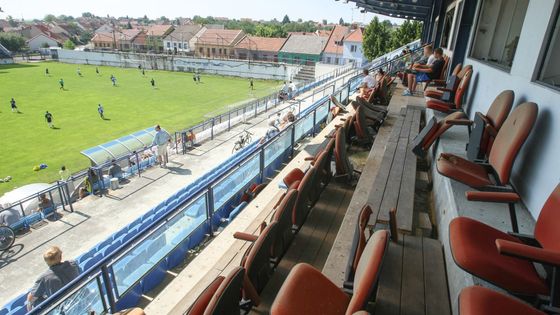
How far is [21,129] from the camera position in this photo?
68.7 ft

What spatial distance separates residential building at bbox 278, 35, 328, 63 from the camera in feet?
161

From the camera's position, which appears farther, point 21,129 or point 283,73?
point 283,73

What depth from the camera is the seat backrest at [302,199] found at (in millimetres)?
3216

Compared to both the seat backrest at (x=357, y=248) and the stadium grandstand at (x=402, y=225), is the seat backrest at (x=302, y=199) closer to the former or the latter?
the stadium grandstand at (x=402, y=225)

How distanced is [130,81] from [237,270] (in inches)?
1665

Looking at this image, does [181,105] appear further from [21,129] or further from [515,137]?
[515,137]

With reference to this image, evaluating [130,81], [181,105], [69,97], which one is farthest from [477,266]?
[130,81]

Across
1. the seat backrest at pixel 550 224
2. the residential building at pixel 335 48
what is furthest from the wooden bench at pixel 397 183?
the residential building at pixel 335 48

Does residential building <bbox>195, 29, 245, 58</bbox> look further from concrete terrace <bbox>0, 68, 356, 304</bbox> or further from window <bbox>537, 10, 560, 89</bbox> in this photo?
window <bbox>537, 10, 560, 89</bbox>

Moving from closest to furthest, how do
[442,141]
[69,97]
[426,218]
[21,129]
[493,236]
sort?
1. [493,236]
2. [426,218]
3. [442,141]
4. [21,129]
5. [69,97]

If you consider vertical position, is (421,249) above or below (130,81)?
above

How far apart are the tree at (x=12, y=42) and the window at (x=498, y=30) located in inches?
3092

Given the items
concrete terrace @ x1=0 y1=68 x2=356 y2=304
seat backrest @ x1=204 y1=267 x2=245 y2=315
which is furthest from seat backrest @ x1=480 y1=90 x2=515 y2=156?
concrete terrace @ x1=0 y1=68 x2=356 y2=304

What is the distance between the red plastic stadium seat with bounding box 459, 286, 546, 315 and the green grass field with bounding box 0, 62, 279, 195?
16722 mm
